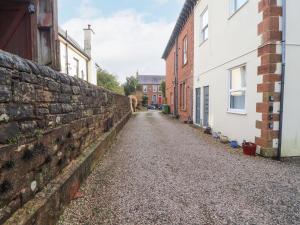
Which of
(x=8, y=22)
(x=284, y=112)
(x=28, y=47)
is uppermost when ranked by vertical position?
(x=8, y=22)

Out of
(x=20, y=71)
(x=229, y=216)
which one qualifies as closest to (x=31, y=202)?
(x=20, y=71)

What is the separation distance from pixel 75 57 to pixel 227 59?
12124 millimetres

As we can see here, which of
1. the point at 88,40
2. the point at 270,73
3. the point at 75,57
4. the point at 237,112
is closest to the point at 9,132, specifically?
the point at 270,73

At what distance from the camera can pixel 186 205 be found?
3.09 meters

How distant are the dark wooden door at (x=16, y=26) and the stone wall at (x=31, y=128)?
50.9 inches

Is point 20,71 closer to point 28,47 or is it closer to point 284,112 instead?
point 28,47

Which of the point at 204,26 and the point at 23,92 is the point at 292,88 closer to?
the point at 23,92

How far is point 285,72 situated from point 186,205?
13.8ft

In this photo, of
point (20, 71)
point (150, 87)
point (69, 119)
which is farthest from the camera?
point (150, 87)

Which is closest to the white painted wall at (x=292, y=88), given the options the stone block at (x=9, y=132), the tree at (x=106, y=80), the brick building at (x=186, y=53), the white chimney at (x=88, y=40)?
the stone block at (x=9, y=132)

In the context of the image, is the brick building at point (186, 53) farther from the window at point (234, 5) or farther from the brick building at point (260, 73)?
the window at point (234, 5)

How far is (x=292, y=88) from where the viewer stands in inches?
213

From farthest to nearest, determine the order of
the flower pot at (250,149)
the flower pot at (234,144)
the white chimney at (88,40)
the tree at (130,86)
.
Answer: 1. the tree at (130,86)
2. the white chimney at (88,40)
3. the flower pot at (234,144)
4. the flower pot at (250,149)

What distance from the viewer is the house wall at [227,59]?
19.6 ft
